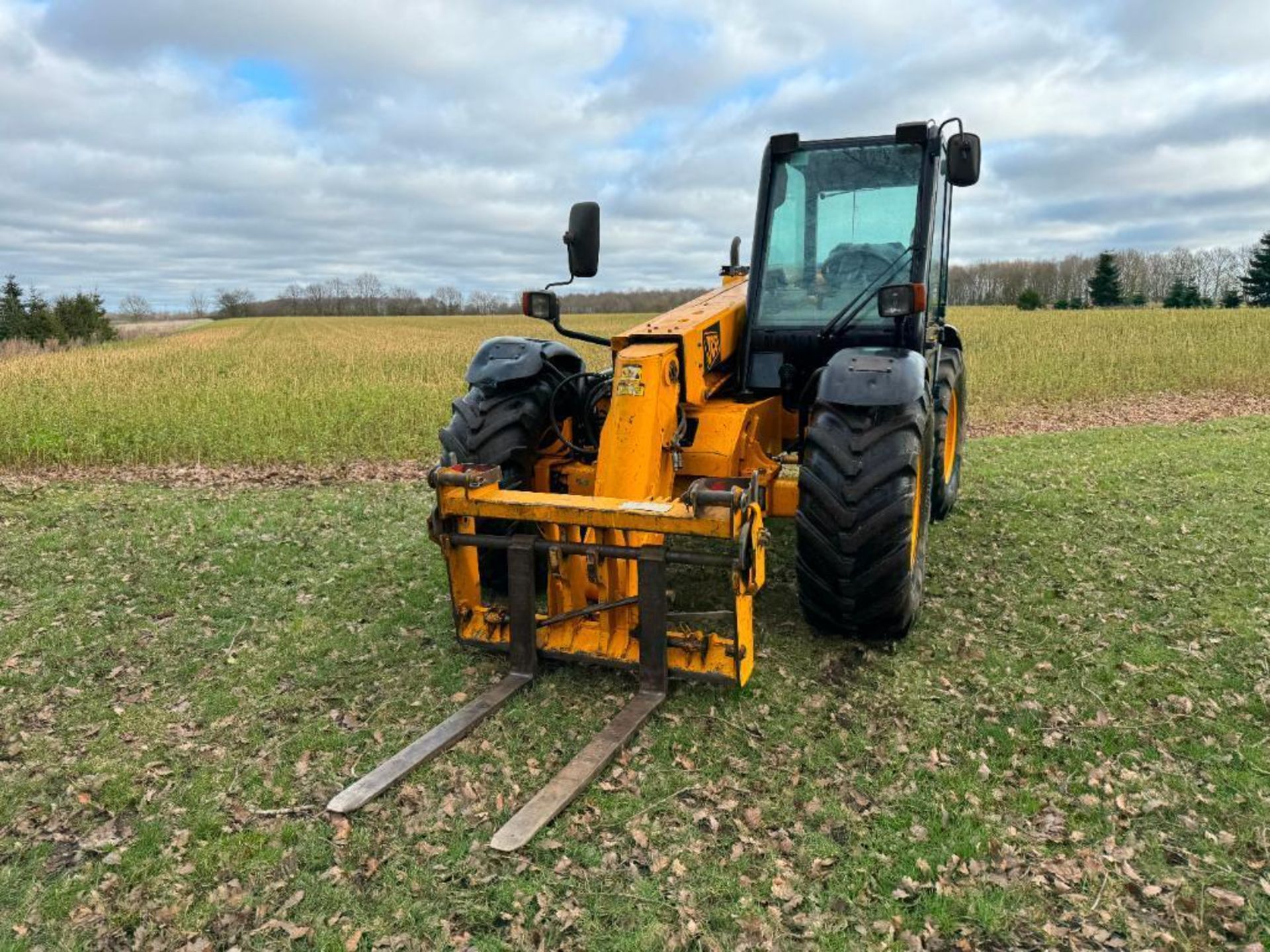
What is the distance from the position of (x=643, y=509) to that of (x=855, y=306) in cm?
229

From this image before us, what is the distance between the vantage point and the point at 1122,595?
18.3ft

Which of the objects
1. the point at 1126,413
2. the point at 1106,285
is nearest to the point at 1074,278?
the point at 1106,285

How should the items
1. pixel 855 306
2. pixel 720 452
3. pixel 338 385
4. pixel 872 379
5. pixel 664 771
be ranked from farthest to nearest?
pixel 338 385
pixel 855 306
pixel 720 452
pixel 872 379
pixel 664 771

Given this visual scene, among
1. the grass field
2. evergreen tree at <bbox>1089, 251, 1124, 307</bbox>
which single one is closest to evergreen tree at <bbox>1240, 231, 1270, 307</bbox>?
evergreen tree at <bbox>1089, 251, 1124, 307</bbox>

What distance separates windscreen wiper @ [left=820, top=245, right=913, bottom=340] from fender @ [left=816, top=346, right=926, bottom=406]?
0.69 meters

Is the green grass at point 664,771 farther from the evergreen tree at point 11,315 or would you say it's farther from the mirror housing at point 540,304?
the evergreen tree at point 11,315

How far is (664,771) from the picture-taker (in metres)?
3.68

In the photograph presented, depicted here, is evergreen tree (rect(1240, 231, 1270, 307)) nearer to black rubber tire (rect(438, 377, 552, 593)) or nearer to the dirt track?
the dirt track

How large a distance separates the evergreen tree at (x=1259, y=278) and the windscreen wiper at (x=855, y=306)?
6122 centimetres

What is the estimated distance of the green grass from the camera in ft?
9.50

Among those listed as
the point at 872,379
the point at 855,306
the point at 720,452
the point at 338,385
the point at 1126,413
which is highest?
the point at 855,306

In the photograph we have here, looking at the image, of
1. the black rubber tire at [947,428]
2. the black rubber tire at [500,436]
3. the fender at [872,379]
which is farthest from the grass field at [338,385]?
the fender at [872,379]

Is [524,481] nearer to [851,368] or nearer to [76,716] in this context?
[851,368]

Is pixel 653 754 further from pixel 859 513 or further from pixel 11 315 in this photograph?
pixel 11 315
